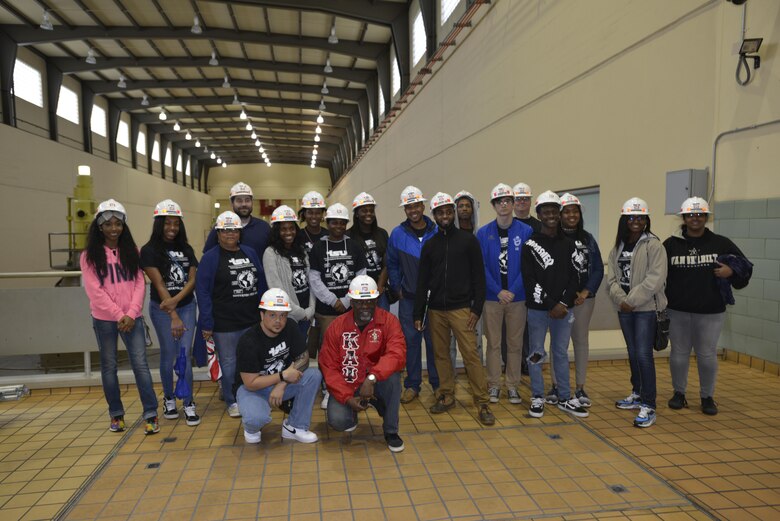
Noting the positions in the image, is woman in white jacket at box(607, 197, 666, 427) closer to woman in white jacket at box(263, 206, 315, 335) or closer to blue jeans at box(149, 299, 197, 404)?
woman in white jacket at box(263, 206, 315, 335)

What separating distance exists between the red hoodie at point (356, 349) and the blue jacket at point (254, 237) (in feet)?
4.09

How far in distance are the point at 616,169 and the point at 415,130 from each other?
28.8 ft

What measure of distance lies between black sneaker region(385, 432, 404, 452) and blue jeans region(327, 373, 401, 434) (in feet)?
0.07

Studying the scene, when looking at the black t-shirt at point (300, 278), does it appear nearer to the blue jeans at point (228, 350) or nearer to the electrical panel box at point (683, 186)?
the blue jeans at point (228, 350)

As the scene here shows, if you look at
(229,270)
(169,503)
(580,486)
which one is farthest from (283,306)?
(580,486)

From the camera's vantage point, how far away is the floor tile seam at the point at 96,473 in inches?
109

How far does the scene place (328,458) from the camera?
338 centimetres

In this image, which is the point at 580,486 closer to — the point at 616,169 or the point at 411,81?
the point at 616,169

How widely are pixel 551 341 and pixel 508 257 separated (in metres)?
0.79

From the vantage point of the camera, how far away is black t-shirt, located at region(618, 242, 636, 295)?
3.98 meters

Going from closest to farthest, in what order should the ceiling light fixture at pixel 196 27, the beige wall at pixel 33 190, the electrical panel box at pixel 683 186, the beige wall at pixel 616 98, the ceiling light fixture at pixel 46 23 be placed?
the beige wall at pixel 616 98 < the electrical panel box at pixel 683 186 < the ceiling light fixture at pixel 46 23 < the ceiling light fixture at pixel 196 27 < the beige wall at pixel 33 190

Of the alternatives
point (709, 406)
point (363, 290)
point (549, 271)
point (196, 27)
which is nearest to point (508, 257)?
point (549, 271)

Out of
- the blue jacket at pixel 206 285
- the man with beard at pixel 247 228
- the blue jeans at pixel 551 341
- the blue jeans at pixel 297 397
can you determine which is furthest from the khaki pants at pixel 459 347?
the blue jacket at pixel 206 285

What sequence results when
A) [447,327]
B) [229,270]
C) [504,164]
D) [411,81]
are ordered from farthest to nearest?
[411,81] → [504,164] → [447,327] → [229,270]
